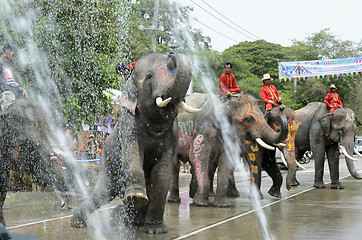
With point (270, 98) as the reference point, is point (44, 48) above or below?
above

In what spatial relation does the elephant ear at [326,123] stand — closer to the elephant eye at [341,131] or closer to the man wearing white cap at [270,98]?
the elephant eye at [341,131]

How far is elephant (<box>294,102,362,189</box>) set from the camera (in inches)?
559

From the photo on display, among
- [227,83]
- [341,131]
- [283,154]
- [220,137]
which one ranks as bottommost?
[283,154]

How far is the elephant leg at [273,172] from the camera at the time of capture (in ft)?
36.8

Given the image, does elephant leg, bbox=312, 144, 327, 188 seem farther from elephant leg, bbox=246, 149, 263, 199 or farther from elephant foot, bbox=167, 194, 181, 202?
elephant foot, bbox=167, 194, 181, 202

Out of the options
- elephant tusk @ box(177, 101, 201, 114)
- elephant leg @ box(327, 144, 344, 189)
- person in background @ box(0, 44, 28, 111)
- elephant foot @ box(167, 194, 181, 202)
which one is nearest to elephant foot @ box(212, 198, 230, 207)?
elephant foot @ box(167, 194, 181, 202)

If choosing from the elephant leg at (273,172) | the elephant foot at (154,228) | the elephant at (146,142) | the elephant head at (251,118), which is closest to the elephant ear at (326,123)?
the elephant leg at (273,172)

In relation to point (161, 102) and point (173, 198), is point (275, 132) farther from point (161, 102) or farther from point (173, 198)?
point (161, 102)

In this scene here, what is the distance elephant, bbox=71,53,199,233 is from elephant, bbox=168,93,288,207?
118 inches

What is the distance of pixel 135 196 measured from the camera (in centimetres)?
607

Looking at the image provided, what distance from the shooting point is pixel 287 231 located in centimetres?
711

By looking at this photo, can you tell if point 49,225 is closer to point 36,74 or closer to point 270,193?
point 270,193

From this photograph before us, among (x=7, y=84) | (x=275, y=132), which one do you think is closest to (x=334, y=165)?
(x=275, y=132)

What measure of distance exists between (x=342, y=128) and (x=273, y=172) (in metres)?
3.72
